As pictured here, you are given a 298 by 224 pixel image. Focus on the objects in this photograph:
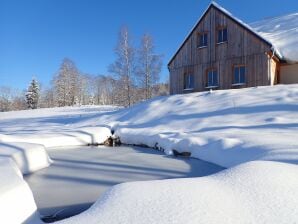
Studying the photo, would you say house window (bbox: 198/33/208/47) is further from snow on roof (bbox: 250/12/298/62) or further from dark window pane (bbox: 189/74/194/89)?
snow on roof (bbox: 250/12/298/62)

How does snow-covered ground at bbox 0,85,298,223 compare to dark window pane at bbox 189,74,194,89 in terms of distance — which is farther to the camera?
dark window pane at bbox 189,74,194,89

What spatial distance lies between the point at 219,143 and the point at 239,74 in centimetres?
868

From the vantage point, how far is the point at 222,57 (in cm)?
1595

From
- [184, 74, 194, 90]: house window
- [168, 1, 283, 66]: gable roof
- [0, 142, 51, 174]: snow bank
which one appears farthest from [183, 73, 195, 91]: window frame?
[0, 142, 51, 174]: snow bank

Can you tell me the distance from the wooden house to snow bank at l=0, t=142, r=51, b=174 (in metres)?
11.0

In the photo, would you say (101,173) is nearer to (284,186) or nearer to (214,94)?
(284,186)

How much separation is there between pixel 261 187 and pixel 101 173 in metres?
3.70

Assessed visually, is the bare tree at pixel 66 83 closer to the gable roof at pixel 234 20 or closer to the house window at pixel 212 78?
Result: the gable roof at pixel 234 20

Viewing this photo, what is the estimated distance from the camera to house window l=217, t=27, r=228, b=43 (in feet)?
→ 52.5

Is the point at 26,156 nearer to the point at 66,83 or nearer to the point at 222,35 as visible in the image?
the point at 222,35

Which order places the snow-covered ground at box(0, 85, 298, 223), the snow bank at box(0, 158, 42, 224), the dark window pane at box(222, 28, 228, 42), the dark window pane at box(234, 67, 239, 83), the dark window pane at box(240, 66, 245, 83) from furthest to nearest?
1. the dark window pane at box(222, 28, 228, 42)
2. the dark window pane at box(234, 67, 239, 83)
3. the dark window pane at box(240, 66, 245, 83)
4. the snow bank at box(0, 158, 42, 224)
5. the snow-covered ground at box(0, 85, 298, 223)

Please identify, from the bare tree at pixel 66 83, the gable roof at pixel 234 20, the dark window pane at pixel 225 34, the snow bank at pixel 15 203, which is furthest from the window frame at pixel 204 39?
the bare tree at pixel 66 83

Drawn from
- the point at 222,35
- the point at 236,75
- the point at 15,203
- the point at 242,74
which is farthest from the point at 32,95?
the point at 15,203

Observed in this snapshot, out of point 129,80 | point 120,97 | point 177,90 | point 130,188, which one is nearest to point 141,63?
point 129,80
